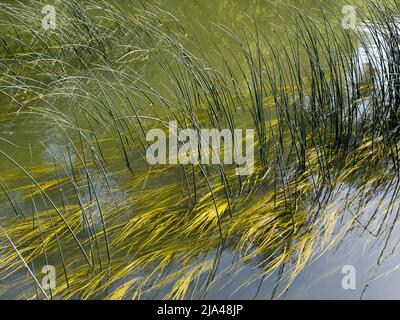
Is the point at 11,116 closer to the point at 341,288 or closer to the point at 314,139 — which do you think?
the point at 314,139

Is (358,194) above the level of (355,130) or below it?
below

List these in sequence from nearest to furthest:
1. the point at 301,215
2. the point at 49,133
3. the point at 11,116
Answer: the point at 301,215, the point at 49,133, the point at 11,116

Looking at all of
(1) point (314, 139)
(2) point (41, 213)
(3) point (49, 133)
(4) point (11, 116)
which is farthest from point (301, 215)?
(4) point (11, 116)

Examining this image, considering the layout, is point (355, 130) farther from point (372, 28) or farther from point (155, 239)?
point (155, 239)

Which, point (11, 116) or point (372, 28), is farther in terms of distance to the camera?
point (11, 116)

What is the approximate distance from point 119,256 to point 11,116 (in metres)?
1.73

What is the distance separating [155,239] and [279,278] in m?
0.54

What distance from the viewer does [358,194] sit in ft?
7.59
